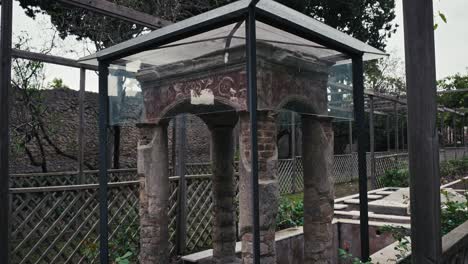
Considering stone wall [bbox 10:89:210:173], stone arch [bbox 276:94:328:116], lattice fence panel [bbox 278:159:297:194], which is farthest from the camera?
lattice fence panel [bbox 278:159:297:194]

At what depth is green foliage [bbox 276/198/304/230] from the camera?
5414 millimetres

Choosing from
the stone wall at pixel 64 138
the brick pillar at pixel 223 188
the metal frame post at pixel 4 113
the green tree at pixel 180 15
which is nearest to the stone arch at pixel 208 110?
→ the brick pillar at pixel 223 188

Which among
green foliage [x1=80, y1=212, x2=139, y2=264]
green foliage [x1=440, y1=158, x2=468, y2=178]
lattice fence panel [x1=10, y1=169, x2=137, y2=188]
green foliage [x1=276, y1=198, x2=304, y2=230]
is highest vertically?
lattice fence panel [x1=10, y1=169, x2=137, y2=188]

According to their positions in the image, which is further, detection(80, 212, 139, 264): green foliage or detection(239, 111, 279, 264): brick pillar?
detection(80, 212, 139, 264): green foliage

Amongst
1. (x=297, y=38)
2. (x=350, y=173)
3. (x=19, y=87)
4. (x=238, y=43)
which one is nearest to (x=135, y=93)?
(x=238, y=43)

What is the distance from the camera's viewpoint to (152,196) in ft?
12.8

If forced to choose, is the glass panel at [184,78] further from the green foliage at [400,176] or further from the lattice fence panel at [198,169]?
the green foliage at [400,176]

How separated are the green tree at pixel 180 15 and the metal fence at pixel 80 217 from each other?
3.33 metres

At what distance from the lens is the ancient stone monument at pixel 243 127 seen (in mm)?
3082

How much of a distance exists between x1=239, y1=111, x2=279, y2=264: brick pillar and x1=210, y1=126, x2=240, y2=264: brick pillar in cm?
138

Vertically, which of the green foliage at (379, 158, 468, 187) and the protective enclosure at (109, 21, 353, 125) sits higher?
the protective enclosure at (109, 21, 353, 125)

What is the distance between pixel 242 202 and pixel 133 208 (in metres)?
2.53

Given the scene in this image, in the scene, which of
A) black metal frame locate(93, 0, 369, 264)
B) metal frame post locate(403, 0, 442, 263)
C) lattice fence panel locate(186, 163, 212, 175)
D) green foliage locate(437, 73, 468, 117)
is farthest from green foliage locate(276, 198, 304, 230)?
green foliage locate(437, 73, 468, 117)

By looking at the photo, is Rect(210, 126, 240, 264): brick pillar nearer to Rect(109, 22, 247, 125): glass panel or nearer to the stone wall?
Rect(109, 22, 247, 125): glass panel
